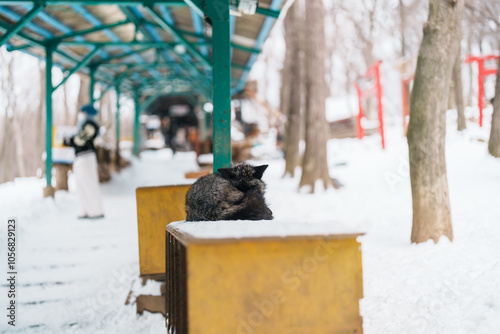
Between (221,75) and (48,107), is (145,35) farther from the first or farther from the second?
(221,75)

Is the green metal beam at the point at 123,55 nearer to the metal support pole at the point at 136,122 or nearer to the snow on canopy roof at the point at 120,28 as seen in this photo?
the snow on canopy roof at the point at 120,28

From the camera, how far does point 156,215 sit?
4.54 metres

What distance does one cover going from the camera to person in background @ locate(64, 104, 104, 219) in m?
8.04

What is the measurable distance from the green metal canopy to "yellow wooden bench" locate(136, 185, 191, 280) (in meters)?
0.67

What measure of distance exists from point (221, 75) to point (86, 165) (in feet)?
15.1

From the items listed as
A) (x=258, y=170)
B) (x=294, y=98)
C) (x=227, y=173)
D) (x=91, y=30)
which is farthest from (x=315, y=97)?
(x=227, y=173)

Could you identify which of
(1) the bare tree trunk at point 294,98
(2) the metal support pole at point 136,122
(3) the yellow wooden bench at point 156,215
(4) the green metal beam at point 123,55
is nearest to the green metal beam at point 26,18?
(3) the yellow wooden bench at point 156,215

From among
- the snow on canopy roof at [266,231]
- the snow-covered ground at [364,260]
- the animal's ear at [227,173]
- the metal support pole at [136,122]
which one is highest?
the metal support pole at [136,122]

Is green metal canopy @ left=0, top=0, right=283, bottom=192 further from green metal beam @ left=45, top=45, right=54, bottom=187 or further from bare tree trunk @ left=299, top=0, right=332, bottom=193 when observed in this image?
bare tree trunk @ left=299, top=0, right=332, bottom=193

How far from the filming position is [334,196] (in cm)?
982

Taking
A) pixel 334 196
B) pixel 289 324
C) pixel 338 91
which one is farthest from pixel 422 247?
pixel 338 91

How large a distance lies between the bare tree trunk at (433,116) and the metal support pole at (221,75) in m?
2.52

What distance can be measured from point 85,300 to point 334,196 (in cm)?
656

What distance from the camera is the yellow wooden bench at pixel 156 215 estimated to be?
453 cm
